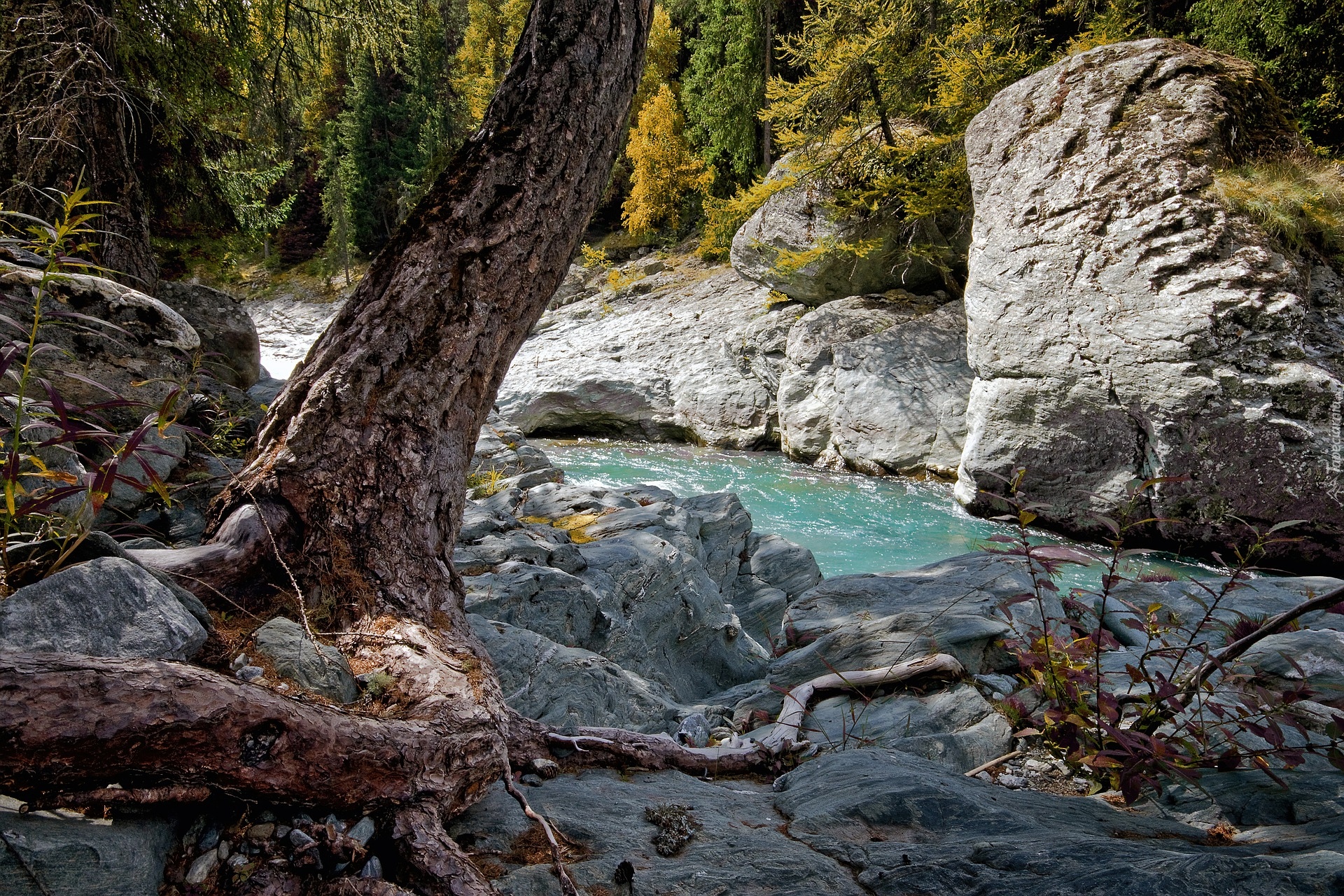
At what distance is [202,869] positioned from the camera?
1.28m

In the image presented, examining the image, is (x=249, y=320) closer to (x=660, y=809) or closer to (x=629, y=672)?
(x=629, y=672)

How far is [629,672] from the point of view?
11.4ft

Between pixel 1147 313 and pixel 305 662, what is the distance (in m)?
9.49

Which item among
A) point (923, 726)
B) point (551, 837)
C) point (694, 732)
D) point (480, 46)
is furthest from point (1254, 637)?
point (480, 46)

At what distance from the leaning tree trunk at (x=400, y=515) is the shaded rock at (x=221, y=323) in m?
5.09

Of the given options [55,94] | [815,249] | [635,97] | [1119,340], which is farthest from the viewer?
[815,249]

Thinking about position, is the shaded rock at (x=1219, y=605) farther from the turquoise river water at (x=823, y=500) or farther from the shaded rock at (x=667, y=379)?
the shaded rock at (x=667, y=379)

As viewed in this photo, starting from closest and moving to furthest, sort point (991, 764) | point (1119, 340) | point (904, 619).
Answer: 1. point (991, 764)
2. point (904, 619)
3. point (1119, 340)

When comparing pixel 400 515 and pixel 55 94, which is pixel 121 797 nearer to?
pixel 400 515

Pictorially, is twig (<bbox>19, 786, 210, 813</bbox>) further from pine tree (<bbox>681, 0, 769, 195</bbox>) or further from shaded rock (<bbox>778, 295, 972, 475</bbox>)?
pine tree (<bbox>681, 0, 769, 195</bbox>)

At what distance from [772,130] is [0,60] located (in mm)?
21745

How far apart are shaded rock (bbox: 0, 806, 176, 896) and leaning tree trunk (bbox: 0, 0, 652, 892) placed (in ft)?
0.18

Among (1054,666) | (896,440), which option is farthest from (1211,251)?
(1054,666)

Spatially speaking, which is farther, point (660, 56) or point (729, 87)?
point (660, 56)
